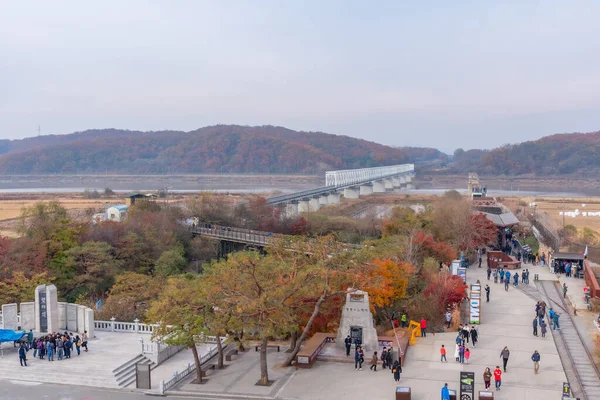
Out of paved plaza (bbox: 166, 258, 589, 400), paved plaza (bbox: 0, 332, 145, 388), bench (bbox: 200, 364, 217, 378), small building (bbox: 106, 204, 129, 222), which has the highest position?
small building (bbox: 106, 204, 129, 222)

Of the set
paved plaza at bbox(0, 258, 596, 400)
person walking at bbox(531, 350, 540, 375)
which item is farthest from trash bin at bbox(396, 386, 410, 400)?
person walking at bbox(531, 350, 540, 375)

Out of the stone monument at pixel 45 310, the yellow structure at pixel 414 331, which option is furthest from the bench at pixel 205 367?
the yellow structure at pixel 414 331

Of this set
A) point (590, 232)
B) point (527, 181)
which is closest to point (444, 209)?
point (590, 232)

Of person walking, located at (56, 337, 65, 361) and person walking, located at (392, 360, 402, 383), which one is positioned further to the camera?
person walking, located at (56, 337, 65, 361)

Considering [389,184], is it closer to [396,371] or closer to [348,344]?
[348,344]

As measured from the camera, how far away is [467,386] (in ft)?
64.8

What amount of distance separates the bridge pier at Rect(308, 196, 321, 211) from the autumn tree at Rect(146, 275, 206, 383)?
7034 centimetres

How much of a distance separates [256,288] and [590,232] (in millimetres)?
54247

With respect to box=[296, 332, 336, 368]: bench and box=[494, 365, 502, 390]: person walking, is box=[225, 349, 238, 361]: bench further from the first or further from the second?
box=[494, 365, 502, 390]: person walking

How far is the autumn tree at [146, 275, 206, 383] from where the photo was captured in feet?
72.1

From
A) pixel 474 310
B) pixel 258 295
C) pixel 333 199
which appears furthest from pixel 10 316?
pixel 333 199

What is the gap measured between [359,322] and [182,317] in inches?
316

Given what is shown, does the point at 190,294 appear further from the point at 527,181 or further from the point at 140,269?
the point at 527,181

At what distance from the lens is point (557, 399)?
2061cm
